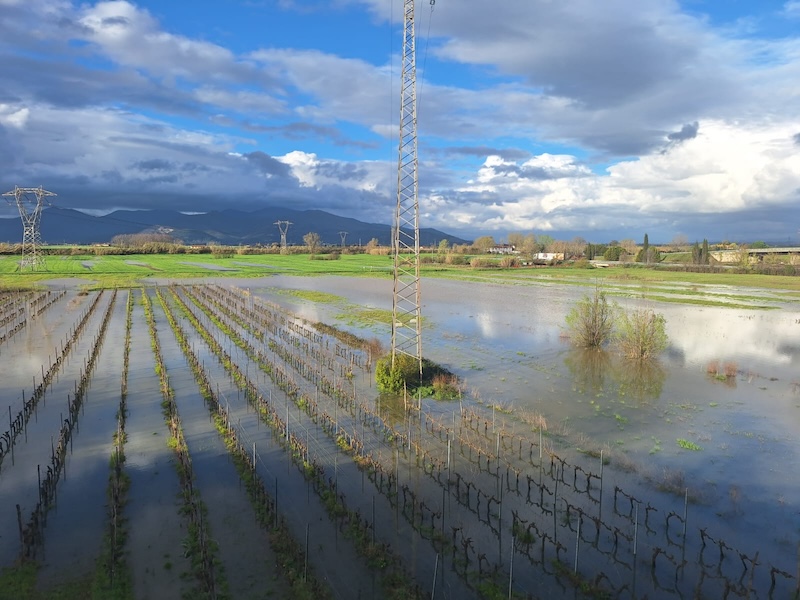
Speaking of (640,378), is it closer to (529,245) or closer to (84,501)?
(84,501)

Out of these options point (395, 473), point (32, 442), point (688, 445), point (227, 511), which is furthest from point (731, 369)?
point (32, 442)

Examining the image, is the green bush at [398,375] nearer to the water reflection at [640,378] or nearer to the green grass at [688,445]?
the water reflection at [640,378]

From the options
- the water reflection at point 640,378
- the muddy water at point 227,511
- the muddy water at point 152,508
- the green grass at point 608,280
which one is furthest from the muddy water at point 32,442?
the green grass at point 608,280

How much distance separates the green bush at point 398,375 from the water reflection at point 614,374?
228 inches

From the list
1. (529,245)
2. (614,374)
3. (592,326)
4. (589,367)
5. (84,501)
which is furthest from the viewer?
(529,245)

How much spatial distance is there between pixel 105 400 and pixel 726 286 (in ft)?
195

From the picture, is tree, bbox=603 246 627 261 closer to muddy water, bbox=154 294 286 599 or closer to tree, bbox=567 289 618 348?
tree, bbox=567 289 618 348

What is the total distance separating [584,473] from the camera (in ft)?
36.3

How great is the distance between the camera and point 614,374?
786 inches

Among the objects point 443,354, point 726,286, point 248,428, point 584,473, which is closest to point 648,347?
point 443,354

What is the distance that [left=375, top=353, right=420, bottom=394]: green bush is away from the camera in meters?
17.0

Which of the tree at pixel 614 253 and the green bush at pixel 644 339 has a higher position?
the tree at pixel 614 253

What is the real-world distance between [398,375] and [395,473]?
248 inches

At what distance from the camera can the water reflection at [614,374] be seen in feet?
58.1
